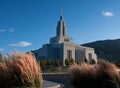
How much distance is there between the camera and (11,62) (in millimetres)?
7230

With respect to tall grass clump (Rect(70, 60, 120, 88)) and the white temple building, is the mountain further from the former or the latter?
tall grass clump (Rect(70, 60, 120, 88))

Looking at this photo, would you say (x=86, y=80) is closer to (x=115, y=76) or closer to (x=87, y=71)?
(x=87, y=71)

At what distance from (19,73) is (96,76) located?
2.29 m

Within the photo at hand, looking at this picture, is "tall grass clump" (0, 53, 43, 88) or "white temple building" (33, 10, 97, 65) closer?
"tall grass clump" (0, 53, 43, 88)

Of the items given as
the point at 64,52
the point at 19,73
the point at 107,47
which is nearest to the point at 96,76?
the point at 19,73

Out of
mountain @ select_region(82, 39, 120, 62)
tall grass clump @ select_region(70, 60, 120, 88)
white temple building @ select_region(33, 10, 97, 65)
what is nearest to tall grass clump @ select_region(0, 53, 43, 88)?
tall grass clump @ select_region(70, 60, 120, 88)

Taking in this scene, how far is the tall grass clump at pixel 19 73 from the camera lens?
7.06 metres

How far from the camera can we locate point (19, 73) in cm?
708

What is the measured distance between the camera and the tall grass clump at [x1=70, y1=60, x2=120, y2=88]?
8.07 m

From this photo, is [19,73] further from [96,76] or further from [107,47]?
[107,47]

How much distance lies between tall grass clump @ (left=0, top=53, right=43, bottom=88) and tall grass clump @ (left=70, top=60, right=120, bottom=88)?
1575 millimetres

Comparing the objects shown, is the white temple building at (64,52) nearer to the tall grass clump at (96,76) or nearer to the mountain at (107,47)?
the mountain at (107,47)

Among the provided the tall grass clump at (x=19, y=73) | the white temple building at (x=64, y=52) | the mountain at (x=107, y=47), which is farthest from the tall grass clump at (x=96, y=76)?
the mountain at (x=107, y=47)

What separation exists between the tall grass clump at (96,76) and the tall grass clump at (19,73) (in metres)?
1.57
